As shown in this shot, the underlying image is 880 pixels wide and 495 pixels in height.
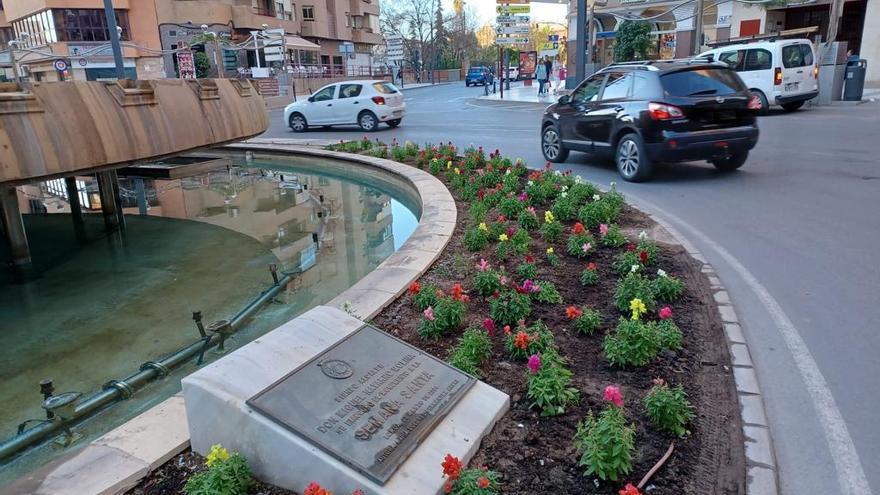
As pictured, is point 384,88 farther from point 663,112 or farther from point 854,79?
point 854,79

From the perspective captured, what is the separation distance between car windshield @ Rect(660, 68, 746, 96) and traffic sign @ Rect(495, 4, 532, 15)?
3313 cm

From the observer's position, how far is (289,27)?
186 ft

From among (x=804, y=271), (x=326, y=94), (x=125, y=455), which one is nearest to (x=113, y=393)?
(x=125, y=455)

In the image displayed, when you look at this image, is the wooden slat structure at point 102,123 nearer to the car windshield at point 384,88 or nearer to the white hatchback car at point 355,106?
the white hatchback car at point 355,106

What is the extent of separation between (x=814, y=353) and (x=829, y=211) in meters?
3.95

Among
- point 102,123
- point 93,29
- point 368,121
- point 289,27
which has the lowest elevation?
point 368,121

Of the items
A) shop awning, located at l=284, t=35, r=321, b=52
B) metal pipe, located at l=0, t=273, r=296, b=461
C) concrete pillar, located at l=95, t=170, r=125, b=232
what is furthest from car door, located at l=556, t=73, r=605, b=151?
shop awning, located at l=284, t=35, r=321, b=52

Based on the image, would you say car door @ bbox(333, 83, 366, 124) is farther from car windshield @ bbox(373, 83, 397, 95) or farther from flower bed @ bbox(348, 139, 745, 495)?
flower bed @ bbox(348, 139, 745, 495)

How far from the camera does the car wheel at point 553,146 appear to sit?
37.4ft

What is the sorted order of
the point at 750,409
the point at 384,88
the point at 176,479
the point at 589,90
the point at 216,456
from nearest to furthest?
the point at 216,456
the point at 176,479
the point at 750,409
the point at 589,90
the point at 384,88

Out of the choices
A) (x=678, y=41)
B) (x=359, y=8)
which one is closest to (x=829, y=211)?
(x=678, y=41)

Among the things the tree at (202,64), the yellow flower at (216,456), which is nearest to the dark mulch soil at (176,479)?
the yellow flower at (216,456)

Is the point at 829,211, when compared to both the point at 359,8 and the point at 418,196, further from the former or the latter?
the point at 359,8

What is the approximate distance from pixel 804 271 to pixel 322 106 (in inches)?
711
